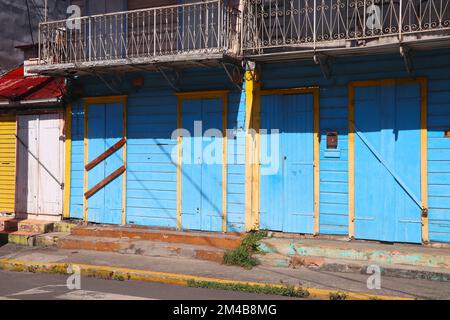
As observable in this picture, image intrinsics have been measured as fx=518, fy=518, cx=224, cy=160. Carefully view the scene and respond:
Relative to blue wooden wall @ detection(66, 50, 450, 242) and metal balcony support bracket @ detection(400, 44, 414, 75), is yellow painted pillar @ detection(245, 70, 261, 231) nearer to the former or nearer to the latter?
blue wooden wall @ detection(66, 50, 450, 242)

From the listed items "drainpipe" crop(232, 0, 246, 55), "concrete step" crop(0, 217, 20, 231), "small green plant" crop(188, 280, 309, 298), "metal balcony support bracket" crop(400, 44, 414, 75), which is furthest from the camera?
"concrete step" crop(0, 217, 20, 231)

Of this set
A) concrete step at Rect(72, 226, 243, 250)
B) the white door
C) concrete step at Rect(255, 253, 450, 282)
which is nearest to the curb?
concrete step at Rect(255, 253, 450, 282)

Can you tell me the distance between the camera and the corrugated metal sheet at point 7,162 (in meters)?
13.3

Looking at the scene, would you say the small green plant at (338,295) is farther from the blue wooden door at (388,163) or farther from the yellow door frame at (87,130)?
the yellow door frame at (87,130)

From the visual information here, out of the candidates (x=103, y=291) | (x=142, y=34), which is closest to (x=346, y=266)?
A: (x=103, y=291)

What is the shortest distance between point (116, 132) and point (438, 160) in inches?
274

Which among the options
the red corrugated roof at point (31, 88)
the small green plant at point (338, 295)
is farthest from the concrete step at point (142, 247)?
the red corrugated roof at point (31, 88)

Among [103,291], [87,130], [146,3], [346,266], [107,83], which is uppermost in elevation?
[146,3]

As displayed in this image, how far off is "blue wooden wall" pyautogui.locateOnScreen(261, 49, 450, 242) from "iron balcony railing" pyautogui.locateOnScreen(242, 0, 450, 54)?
0.51 metres

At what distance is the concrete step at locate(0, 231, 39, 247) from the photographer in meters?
11.9

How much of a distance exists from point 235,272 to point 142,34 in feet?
19.7

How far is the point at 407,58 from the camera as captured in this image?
894 cm

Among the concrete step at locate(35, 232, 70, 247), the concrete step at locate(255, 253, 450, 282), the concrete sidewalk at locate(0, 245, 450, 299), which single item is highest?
the concrete step at locate(35, 232, 70, 247)

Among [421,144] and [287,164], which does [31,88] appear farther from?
[421,144]
